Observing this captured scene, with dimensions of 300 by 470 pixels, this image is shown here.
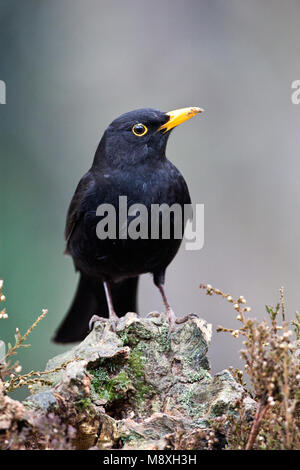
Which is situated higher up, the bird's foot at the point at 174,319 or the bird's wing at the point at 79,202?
the bird's wing at the point at 79,202

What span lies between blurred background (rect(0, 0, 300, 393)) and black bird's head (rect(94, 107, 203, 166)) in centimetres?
312

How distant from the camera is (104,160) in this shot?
4.32 metres

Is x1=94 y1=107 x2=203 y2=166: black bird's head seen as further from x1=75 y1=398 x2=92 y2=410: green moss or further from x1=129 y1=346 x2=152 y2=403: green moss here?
x1=75 y1=398 x2=92 y2=410: green moss

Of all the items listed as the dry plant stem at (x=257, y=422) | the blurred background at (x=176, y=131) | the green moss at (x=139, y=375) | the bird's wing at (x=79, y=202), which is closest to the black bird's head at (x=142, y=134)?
the bird's wing at (x=79, y=202)

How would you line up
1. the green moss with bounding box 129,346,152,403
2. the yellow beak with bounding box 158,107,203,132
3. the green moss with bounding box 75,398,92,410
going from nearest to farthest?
the green moss with bounding box 75,398,92,410, the green moss with bounding box 129,346,152,403, the yellow beak with bounding box 158,107,203,132

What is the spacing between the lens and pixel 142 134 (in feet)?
13.8

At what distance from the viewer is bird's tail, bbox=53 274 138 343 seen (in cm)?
507

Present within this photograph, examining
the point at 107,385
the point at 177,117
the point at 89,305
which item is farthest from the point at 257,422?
the point at 89,305

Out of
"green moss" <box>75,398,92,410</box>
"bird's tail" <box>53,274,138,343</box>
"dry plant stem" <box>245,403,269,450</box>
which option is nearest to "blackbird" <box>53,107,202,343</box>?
"bird's tail" <box>53,274,138,343</box>

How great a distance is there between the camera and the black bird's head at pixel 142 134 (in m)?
4.16

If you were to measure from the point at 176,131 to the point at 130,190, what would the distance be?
408 cm

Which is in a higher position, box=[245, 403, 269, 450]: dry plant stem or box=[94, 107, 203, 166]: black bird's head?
box=[94, 107, 203, 166]: black bird's head

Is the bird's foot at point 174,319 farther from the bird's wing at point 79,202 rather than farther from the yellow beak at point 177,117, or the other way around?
the yellow beak at point 177,117

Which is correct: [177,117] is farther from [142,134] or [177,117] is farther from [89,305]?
[89,305]
